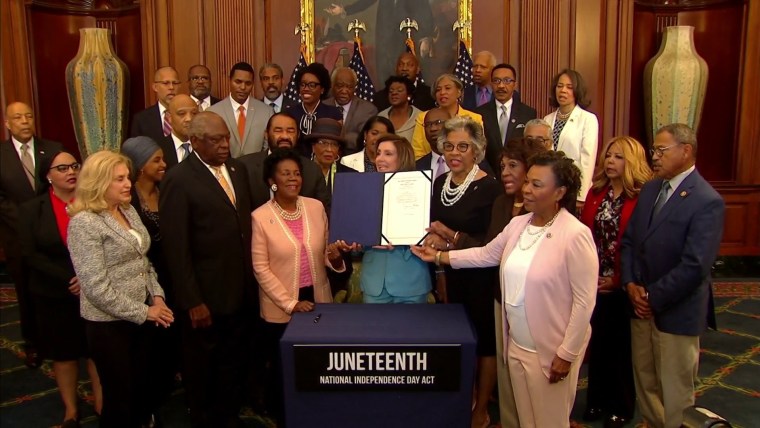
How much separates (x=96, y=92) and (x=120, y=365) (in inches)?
191

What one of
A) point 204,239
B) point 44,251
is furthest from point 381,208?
point 44,251

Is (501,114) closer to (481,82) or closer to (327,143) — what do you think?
(481,82)

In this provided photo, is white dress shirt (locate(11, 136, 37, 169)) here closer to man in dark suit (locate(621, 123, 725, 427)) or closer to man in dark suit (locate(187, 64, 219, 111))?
man in dark suit (locate(187, 64, 219, 111))

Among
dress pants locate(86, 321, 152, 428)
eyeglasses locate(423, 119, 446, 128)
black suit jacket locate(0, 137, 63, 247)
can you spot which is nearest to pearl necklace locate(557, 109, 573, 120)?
eyeglasses locate(423, 119, 446, 128)

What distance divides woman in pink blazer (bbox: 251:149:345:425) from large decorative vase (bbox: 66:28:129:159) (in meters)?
4.44

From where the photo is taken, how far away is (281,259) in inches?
128

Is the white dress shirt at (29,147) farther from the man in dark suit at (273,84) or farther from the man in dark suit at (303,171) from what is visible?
the man in dark suit at (303,171)

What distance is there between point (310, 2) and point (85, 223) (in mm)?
4890

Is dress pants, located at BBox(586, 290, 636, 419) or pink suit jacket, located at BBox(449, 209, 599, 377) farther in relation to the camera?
dress pants, located at BBox(586, 290, 636, 419)

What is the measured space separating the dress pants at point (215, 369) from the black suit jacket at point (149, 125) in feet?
7.25

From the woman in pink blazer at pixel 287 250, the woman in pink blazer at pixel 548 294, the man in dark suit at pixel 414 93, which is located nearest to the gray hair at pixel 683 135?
the woman in pink blazer at pixel 548 294

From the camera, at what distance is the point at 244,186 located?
133 inches

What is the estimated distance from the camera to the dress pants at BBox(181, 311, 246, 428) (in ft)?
10.8

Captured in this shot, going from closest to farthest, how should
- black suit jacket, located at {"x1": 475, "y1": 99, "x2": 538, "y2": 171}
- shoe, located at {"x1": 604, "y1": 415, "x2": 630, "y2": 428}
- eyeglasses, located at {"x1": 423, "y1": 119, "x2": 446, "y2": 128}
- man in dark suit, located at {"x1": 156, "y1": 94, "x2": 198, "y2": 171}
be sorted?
shoe, located at {"x1": 604, "y1": 415, "x2": 630, "y2": 428} < man in dark suit, located at {"x1": 156, "y1": 94, "x2": 198, "y2": 171} < eyeglasses, located at {"x1": 423, "y1": 119, "x2": 446, "y2": 128} < black suit jacket, located at {"x1": 475, "y1": 99, "x2": 538, "y2": 171}
